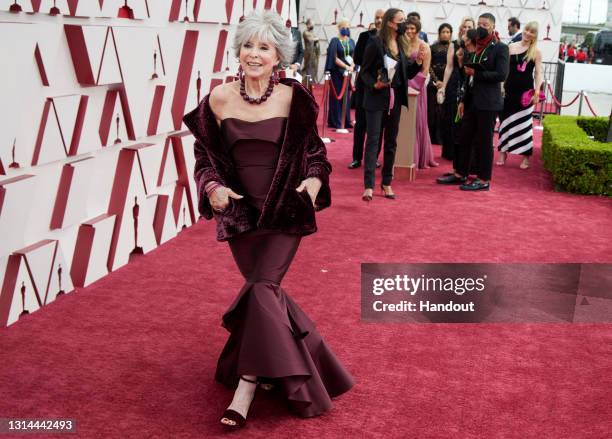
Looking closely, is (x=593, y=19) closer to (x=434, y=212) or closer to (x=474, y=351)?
(x=434, y=212)

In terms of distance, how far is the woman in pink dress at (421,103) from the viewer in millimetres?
7855

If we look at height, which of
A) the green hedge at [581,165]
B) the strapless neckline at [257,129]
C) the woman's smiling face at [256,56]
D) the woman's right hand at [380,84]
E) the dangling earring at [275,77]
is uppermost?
the woman's smiling face at [256,56]

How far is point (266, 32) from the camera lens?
337cm

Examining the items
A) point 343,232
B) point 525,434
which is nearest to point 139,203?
point 343,232

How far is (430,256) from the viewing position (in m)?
6.09

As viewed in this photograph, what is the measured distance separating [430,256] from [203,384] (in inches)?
107

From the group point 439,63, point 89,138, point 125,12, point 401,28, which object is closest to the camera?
point 89,138

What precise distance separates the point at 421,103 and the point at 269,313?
21.6 feet

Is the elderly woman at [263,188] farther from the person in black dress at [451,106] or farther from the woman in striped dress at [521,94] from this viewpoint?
the person in black dress at [451,106]

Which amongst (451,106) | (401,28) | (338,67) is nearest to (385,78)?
(401,28)

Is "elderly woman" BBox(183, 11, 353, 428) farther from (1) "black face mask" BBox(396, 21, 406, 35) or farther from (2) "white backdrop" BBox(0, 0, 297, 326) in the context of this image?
(1) "black face mask" BBox(396, 21, 406, 35)

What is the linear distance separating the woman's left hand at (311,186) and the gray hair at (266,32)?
53 centimetres

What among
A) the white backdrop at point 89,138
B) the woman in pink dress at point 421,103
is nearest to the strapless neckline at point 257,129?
the white backdrop at point 89,138

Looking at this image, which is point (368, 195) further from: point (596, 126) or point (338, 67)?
point (338, 67)
